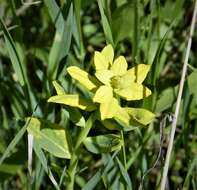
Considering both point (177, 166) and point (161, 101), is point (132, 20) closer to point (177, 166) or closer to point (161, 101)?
point (161, 101)

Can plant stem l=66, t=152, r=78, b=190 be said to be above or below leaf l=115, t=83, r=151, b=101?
below

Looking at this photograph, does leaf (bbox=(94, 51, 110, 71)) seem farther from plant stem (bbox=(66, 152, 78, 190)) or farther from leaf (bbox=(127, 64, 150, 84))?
plant stem (bbox=(66, 152, 78, 190))

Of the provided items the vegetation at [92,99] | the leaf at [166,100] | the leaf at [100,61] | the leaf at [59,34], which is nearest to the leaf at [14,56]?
the vegetation at [92,99]

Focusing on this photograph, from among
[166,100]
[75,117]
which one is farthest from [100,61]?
[166,100]

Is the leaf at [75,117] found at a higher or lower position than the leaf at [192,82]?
higher

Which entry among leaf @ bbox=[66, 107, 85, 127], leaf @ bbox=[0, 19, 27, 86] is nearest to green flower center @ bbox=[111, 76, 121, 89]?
leaf @ bbox=[66, 107, 85, 127]

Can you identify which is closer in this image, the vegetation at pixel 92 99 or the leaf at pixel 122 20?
the vegetation at pixel 92 99

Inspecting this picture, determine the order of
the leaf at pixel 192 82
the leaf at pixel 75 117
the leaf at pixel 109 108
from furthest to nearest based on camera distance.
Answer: the leaf at pixel 192 82 < the leaf at pixel 75 117 < the leaf at pixel 109 108

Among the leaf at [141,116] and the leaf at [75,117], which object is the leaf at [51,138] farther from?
the leaf at [141,116]
